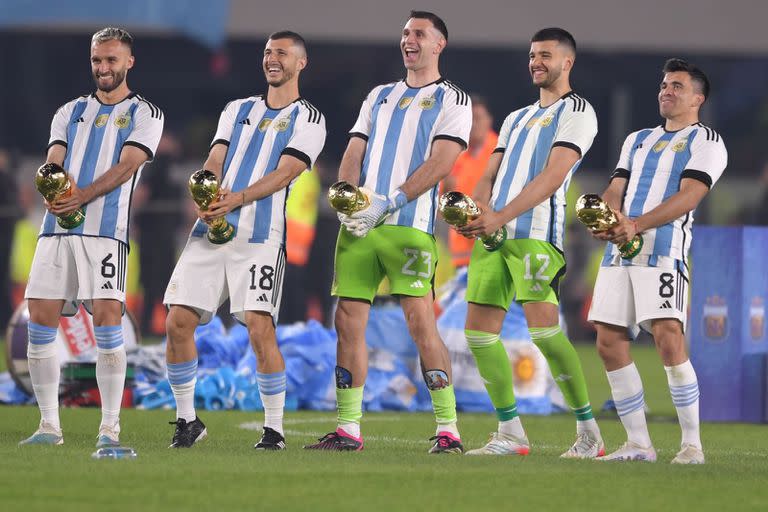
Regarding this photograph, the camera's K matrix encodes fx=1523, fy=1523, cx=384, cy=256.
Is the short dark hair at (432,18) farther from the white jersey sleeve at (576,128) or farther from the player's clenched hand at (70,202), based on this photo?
the player's clenched hand at (70,202)

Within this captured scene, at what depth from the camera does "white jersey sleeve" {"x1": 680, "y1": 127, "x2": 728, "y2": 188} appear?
23.2 ft

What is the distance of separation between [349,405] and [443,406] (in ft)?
1.51

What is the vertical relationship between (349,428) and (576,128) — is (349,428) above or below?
below

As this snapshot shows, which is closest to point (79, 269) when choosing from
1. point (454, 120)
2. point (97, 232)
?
point (97, 232)

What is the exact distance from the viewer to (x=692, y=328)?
32.0 feet

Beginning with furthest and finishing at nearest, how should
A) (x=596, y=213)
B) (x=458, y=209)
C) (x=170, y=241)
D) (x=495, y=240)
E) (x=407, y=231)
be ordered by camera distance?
(x=170, y=241), (x=407, y=231), (x=495, y=240), (x=458, y=209), (x=596, y=213)

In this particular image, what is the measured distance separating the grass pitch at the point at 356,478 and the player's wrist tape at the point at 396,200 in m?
1.18

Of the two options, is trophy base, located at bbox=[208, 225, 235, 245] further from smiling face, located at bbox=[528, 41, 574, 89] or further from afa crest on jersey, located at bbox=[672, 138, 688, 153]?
afa crest on jersey, located at bbox=[672, 138, 688, 153]

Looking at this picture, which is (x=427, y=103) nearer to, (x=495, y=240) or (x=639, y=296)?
(x=495, y=240)

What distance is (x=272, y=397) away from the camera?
747cm

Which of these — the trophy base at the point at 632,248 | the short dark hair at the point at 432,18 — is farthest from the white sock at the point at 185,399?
the trophy base at the point at 632,248

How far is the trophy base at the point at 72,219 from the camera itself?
726cm

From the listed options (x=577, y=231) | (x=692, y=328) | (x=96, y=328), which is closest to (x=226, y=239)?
(x=96, y=328)

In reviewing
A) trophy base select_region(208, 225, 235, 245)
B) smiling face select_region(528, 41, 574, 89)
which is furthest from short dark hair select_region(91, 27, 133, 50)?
smiling face select_region(528, 41, 574, 89)
